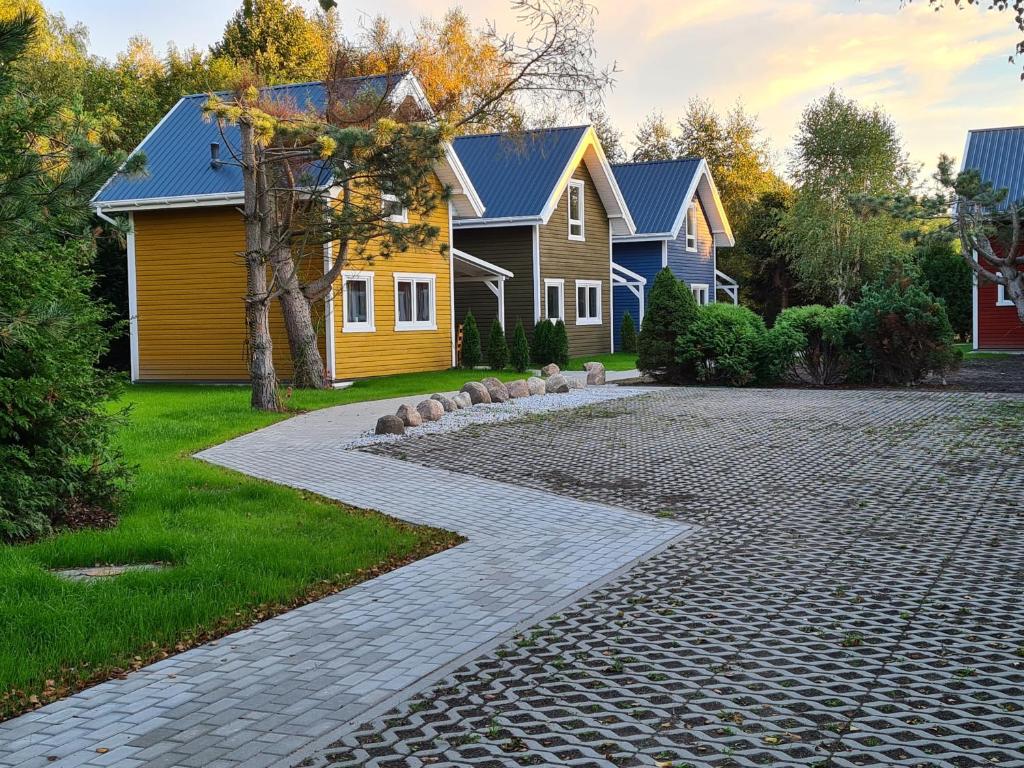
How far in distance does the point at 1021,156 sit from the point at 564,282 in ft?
49.4

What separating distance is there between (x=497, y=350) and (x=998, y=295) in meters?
16.1

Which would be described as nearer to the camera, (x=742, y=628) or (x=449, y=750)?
(x=449, y=750)

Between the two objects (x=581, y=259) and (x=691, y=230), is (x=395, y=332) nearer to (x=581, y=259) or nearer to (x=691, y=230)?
(x=581, y=259)

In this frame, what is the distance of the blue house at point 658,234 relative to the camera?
130 ft

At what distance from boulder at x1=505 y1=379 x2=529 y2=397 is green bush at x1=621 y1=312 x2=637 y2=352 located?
1744cm

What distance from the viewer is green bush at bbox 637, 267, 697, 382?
23.2 meters

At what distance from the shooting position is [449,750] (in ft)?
14.1

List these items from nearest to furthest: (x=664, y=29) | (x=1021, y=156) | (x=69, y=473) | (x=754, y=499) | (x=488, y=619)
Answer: (x=488, y=619)
(x=69, y=473)
(x=754, y=499)
(x=664, y=29)
(x=1021, y=156)

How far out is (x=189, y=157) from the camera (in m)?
26.2

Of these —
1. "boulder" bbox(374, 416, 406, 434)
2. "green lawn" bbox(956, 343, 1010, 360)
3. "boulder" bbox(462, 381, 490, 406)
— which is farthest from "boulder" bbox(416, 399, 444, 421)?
"green lawn" bbox(956, 343, 1010, 360)

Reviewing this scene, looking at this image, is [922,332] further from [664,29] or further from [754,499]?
[754,499]

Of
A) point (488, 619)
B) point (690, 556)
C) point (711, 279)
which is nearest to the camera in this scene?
point (488, 619)

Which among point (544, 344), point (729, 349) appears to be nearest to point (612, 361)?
point (544, 344)

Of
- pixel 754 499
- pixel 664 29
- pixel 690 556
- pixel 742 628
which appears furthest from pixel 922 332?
pixel 742 628
